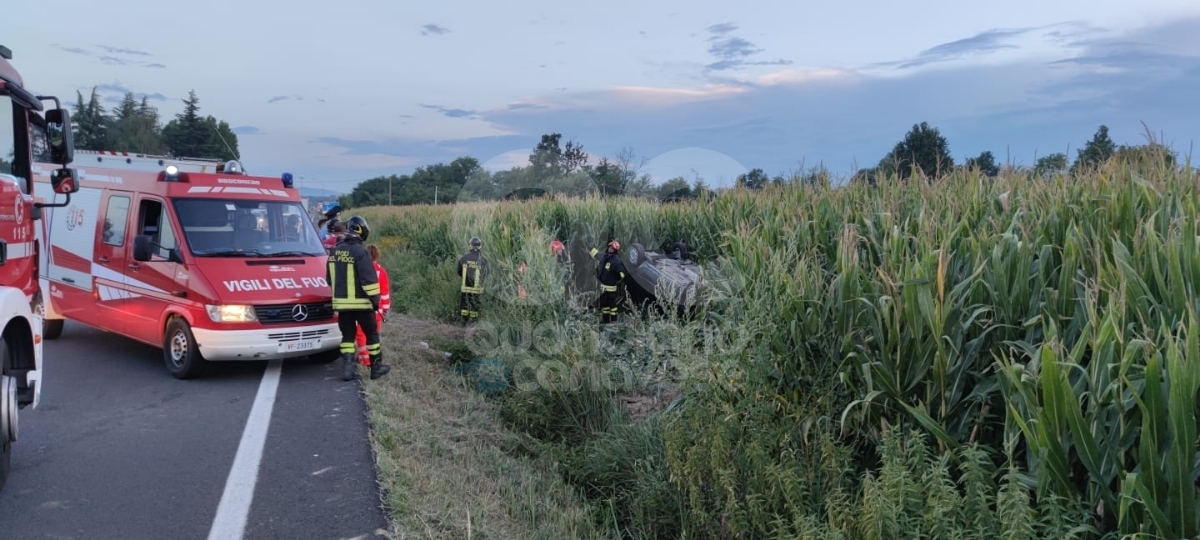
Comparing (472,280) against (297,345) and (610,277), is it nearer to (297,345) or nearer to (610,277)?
(610,277)

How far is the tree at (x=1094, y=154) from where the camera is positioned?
19.8 ft

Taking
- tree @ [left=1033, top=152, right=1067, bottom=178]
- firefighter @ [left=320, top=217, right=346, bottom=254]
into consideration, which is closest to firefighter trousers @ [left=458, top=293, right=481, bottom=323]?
firefighter @ [left=320, top=217, right=346, bottom=254]

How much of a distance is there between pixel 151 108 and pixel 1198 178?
69539 mm

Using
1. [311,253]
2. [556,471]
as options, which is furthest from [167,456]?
[311,253]

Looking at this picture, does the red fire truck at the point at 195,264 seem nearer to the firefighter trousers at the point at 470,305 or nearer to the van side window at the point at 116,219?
the van side window at the point at 116,219

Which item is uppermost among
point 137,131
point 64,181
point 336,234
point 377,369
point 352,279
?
point 137,131

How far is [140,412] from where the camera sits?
22.1 ft

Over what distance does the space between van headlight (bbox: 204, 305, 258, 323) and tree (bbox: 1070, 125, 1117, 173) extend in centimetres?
777

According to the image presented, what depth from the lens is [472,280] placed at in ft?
39.8

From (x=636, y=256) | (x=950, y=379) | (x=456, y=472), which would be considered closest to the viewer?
(x=950, y=379)

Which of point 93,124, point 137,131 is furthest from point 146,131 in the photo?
point 93,124

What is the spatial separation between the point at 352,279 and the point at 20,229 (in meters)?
2.99

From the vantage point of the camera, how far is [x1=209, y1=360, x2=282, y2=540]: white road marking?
441 centimetres

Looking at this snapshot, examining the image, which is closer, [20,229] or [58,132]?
[20,229]
